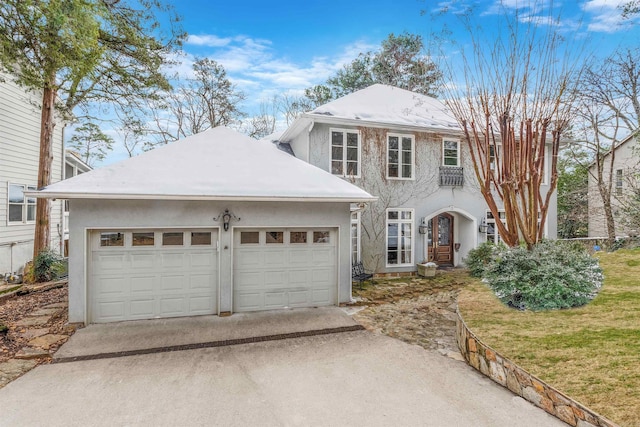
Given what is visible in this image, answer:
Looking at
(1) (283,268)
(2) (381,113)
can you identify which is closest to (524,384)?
(1) (283,268)

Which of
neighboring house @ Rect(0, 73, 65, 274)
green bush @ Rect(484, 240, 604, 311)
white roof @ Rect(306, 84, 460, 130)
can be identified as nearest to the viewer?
green bush @ Rect(484, 240, 604, 311)

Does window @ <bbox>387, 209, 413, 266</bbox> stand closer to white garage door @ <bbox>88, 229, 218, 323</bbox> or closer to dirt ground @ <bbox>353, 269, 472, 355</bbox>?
dirt ground @ <bbox>353, 269, 472, 355</bbox>

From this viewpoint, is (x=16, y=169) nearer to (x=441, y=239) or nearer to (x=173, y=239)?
(x=173, y=239)

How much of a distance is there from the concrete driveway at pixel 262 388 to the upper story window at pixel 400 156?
6916 mm

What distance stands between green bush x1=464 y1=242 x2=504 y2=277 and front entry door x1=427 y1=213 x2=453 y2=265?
143cm

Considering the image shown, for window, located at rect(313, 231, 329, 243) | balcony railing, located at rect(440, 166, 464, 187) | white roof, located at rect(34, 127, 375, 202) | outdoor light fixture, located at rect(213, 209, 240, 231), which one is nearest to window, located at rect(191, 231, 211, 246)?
outdoor light fixture, located at rect(213, 209, 240, 231)

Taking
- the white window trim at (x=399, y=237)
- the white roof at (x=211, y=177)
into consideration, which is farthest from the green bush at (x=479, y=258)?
the white roof at (x=211, y=177)

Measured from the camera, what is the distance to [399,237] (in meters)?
11.6

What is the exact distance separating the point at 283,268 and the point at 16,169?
11.5 m

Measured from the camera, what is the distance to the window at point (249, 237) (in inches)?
296

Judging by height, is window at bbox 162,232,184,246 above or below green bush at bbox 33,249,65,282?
above

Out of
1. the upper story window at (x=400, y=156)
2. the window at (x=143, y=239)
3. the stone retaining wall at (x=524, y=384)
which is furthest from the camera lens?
A: the upper story window at (x=400, y=156)

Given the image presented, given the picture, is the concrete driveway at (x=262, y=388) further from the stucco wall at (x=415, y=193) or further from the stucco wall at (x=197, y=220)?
the stucco wall at (x=415, y=193)

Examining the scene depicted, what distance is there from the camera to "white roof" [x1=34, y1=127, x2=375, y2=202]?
6395 millimetres
